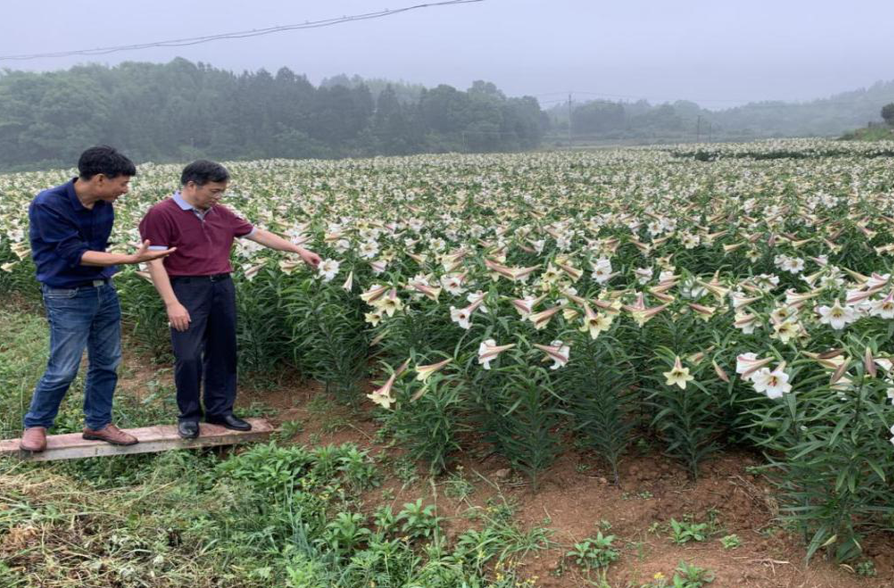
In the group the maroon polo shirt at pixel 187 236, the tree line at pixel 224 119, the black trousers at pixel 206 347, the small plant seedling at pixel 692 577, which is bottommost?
the small plant seedling at pixel 692 577

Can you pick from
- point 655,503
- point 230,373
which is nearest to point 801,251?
point 655,503

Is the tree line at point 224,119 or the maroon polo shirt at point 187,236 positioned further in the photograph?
the tree line at point 224,119

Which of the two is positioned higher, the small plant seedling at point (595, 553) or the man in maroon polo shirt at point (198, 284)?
the man in maroon polo shirt at point (198, 284)

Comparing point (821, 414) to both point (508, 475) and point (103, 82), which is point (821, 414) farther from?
point (103, 82)

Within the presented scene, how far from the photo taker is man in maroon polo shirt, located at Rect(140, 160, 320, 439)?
3.10m

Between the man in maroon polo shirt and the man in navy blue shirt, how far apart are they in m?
0.23

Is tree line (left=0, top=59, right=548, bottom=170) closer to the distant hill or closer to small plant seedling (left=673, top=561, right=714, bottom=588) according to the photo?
the distant hill

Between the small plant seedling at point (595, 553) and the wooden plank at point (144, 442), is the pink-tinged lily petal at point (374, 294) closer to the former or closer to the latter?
the wooden plank at point (144, 442)

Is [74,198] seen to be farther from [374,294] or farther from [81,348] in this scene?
[374,294]

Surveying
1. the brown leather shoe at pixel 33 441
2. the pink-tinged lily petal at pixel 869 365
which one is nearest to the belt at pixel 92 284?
the brown leather shoe at pixel 33 441

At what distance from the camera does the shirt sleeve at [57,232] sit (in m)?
2.78

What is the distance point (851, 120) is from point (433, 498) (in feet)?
444

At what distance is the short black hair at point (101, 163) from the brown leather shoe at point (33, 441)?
1.24 m

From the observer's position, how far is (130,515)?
2.75m
